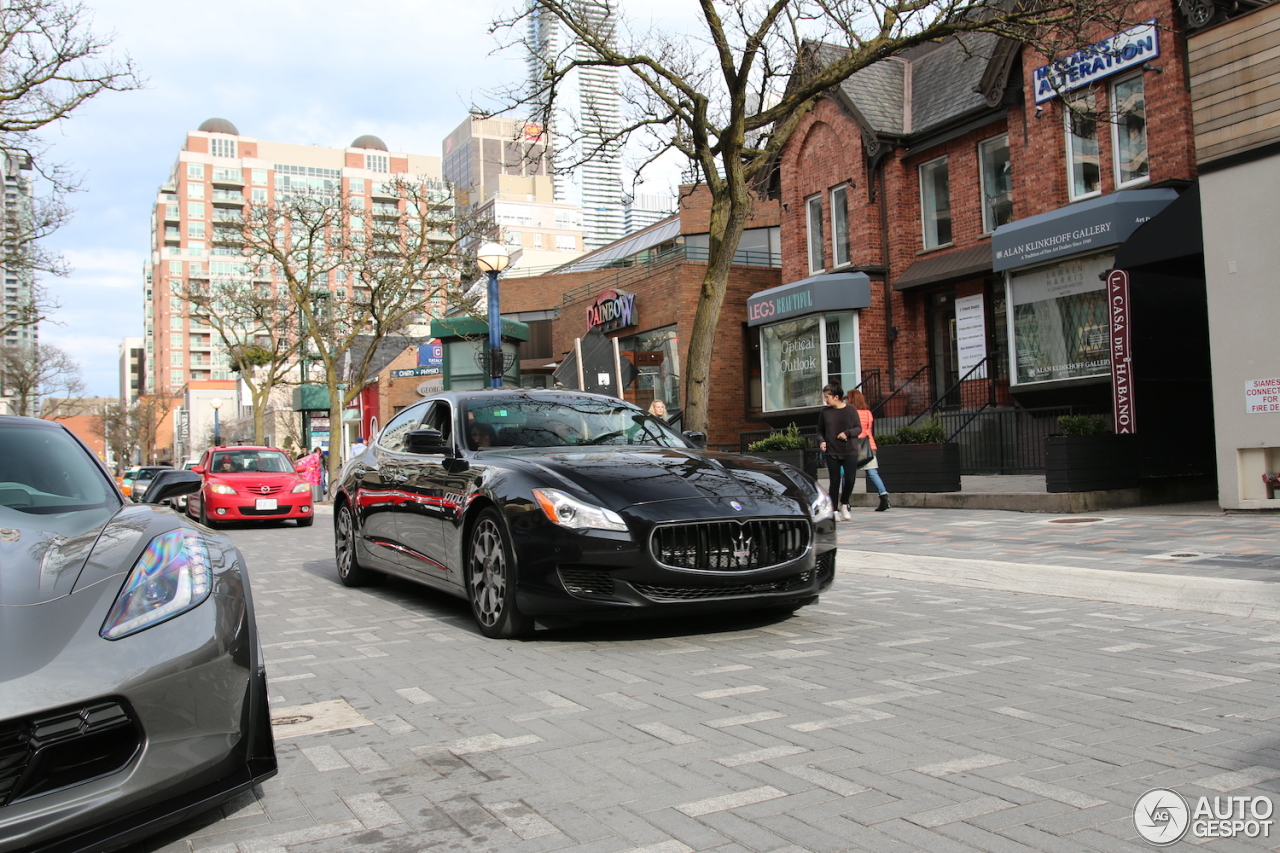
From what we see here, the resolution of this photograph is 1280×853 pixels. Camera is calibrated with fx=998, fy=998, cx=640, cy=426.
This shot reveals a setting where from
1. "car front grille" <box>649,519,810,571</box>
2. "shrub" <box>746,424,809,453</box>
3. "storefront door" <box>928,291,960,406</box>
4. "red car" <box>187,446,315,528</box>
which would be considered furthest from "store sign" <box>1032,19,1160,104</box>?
"red car" <box>187,446,315,528</box>

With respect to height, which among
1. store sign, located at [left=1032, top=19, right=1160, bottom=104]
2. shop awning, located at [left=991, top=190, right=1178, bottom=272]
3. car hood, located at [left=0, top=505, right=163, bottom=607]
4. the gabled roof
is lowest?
car hood, located at [left=0, top=505, right=163, bottom=607]

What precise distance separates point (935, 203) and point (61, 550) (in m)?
21.5

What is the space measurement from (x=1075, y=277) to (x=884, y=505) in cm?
645

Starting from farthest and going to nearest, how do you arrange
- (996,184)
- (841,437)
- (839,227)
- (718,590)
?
(839,227), (996,184), (841,437), (718,590)

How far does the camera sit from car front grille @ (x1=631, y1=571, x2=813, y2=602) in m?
5.14

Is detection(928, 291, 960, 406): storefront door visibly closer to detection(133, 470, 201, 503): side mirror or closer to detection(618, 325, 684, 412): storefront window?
detection(618, 325, 684, 412): storefront window

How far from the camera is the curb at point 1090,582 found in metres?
6.08

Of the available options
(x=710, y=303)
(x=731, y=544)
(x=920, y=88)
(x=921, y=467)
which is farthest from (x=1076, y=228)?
(x=731, y=544)

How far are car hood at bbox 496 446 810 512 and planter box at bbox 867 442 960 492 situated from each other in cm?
874

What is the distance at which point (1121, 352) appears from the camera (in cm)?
1276

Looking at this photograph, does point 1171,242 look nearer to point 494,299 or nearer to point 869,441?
point 869,441

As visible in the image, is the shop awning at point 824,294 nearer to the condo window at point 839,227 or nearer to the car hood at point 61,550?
the condo window at point 839,227

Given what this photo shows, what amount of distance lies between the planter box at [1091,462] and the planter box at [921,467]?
1.83 m

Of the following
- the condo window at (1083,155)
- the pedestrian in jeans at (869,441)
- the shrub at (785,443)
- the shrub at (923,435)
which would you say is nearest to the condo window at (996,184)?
the condo window at (1083,155)
